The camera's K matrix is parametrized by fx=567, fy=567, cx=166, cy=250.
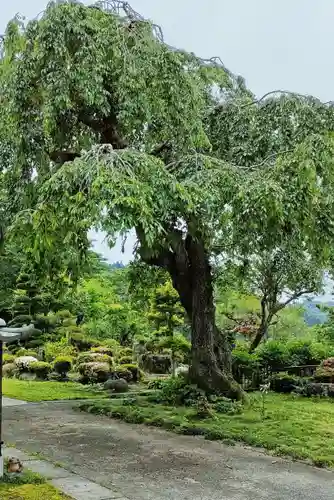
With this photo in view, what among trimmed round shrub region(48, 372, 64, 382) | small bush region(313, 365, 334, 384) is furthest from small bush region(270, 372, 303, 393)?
trimmed round shrub region(48, 372, 64, 382)

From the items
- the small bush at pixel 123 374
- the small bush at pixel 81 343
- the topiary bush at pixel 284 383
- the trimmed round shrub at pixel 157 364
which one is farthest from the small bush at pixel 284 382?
the small bush at pixel 81 343

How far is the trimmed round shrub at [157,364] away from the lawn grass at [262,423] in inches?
225

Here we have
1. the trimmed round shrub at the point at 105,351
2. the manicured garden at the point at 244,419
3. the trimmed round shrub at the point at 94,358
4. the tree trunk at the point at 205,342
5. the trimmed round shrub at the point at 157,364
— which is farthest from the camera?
the trimmed round shrub at the point at 157,364

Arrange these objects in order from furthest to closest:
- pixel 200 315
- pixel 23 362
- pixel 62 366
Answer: pixel 23 362
pixel 62 366
pixel 200 315

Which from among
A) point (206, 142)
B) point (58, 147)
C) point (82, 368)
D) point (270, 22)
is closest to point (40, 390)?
point (82, 368)

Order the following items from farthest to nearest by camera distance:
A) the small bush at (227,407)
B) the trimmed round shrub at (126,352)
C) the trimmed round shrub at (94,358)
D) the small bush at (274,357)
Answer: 1. the trimmed round shrub at (126,352)
2. the trimmed round shrub at (94,358)
3. the small bush at (274,357)
4. the small bush at (227,407)

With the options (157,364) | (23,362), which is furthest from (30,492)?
(157,364)

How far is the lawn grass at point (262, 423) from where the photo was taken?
6.64 meters

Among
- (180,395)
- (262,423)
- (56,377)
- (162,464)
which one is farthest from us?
(56,377)

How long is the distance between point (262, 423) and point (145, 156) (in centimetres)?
424

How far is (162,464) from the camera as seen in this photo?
232 inches

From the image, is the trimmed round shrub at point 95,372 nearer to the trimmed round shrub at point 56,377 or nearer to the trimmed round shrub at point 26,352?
the trimmed round shrub at point 56,377

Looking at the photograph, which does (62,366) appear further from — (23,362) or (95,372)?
(95,372)

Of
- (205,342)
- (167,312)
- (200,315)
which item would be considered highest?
(167,312)
